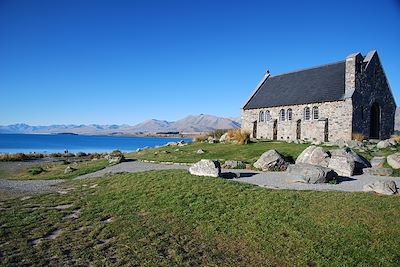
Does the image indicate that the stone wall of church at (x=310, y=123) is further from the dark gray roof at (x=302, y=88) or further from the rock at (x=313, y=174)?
the rock at (x=313, y=174)

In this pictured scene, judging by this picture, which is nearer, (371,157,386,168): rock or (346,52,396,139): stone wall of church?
(371,157,386,168): rock

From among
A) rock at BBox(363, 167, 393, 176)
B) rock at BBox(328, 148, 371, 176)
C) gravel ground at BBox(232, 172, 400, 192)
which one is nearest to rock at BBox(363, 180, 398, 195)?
gravel ground at BBox(232, 172, 400, 192)

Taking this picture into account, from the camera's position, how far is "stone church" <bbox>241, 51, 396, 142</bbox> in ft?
114

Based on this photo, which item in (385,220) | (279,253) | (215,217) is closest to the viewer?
(279,253)

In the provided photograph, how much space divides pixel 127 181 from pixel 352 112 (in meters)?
26.7

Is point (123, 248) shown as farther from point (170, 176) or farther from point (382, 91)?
point (382, 91)

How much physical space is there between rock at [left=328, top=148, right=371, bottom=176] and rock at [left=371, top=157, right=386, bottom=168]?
17.2 inches

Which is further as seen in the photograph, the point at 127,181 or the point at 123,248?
the point at 127,181

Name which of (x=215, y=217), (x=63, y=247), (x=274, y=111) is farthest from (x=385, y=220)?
(x=274, y=111)

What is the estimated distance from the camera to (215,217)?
1092 cm

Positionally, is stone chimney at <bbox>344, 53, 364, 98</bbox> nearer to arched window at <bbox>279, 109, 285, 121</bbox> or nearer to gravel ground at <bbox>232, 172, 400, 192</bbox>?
arched window at <bbox>279, 109, 285, 121</bbox>

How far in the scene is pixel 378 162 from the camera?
2042cm

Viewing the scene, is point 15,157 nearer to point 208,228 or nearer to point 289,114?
point 289,114

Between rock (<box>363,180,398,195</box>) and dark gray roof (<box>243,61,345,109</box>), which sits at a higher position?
dark gray roof (<box>243,61,345,109</box>)
